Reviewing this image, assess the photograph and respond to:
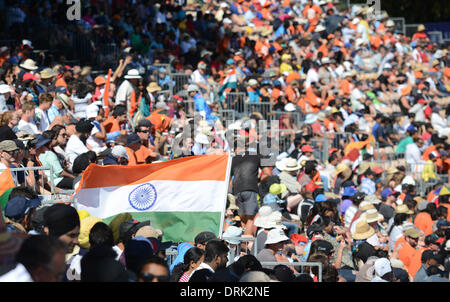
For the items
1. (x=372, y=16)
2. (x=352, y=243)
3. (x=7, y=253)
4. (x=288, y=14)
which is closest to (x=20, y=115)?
(x=352, y=243)

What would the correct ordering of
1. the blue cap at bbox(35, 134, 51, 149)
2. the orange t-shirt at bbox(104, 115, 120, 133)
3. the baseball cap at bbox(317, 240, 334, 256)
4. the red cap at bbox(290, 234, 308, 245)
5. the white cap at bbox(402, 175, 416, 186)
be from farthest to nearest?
the white cap at bbox(402, 175, 416, 186) → the orange t-shirt at bbox(104, 115, 120, 133) → the red cap at bbox(290, 234, 308, 245) → the blue cap at bbox(35, 134, 51, 149) → the baseball cap at bbox(317, 240, 334, 256)

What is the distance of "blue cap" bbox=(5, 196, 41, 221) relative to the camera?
25.3 ft

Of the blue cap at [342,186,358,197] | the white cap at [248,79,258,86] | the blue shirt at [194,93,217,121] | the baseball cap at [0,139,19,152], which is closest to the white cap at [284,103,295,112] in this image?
the white cap at [248,79,258,86]

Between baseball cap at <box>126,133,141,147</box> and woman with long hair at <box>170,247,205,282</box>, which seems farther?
baseball cap at <box>126,133,141,147</box>

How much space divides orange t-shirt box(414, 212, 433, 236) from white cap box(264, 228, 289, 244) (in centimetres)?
552

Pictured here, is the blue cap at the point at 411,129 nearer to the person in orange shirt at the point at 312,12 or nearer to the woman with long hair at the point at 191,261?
the person in orange shirt at the point at 312,12

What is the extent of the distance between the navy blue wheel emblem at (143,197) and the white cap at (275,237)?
1.44m

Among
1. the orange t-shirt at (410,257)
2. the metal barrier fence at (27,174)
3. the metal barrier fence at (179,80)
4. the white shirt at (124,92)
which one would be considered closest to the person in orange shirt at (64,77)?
the white shirt at (124,92)

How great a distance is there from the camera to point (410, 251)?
12328mm

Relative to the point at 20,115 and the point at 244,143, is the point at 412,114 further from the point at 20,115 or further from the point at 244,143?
the point at 20,115

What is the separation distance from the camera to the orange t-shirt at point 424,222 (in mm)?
14711

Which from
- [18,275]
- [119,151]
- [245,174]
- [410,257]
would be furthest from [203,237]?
[410,257]

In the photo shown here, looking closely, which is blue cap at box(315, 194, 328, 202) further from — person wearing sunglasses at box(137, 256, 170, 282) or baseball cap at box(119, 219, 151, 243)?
person wearing sunglasses at box(137, 256, 170, 282)

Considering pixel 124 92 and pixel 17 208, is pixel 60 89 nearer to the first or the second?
pixel 124 92
